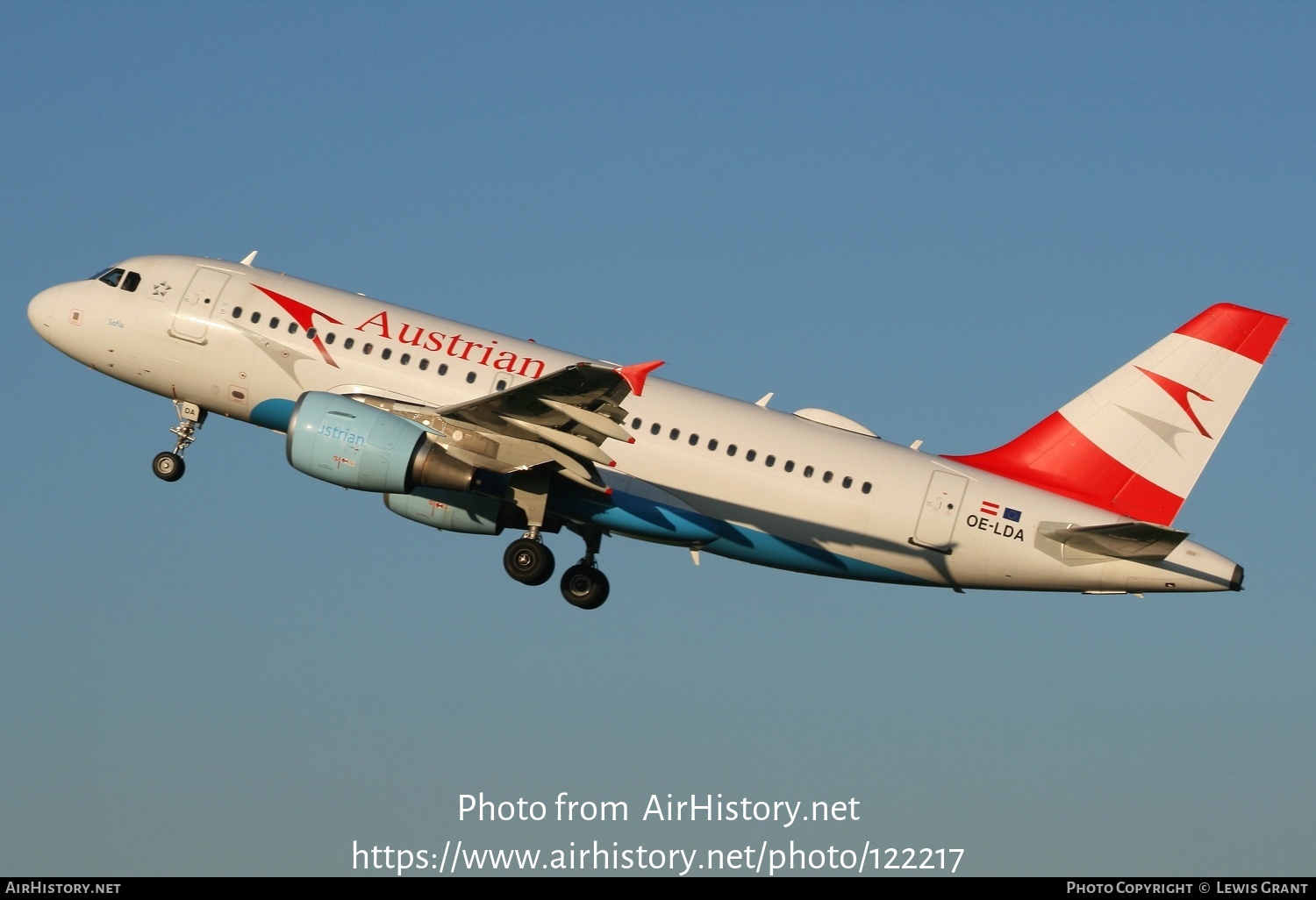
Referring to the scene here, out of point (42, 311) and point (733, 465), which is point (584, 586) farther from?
point (42, 311)

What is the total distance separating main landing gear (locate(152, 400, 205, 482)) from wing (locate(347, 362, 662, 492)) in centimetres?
505

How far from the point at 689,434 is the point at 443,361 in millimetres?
5862

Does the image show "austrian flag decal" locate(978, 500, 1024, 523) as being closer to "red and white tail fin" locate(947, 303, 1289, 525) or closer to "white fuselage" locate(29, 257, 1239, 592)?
"white fuselage" locate(29, 257, 1239, 592)

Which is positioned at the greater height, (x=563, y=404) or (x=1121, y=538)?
(x=1121, y=538)

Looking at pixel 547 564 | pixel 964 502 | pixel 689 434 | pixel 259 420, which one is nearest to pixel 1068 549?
pixel 964 502

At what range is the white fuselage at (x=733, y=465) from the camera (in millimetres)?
34969

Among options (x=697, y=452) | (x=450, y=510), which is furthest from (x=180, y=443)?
(x=697, y=452)

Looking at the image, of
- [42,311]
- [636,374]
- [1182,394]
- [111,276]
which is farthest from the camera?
[42,311]

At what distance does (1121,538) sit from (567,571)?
41.8 ft

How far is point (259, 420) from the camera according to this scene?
37.0 meters

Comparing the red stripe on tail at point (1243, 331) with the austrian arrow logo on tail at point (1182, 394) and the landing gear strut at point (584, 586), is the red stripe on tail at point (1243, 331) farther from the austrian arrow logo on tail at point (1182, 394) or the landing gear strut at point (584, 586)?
the landing gear strut at point (584, 586)

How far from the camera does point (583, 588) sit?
37.4m

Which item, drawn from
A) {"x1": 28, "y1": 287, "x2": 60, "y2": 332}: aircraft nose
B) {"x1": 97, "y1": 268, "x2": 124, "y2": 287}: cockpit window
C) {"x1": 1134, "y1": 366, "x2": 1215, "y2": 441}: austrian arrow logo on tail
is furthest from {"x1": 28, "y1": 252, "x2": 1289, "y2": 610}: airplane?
{"x1": 28, "y1": 287, "x2": 60, "y2": 332}: aircraft nose

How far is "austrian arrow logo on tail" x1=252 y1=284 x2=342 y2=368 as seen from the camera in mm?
36312
